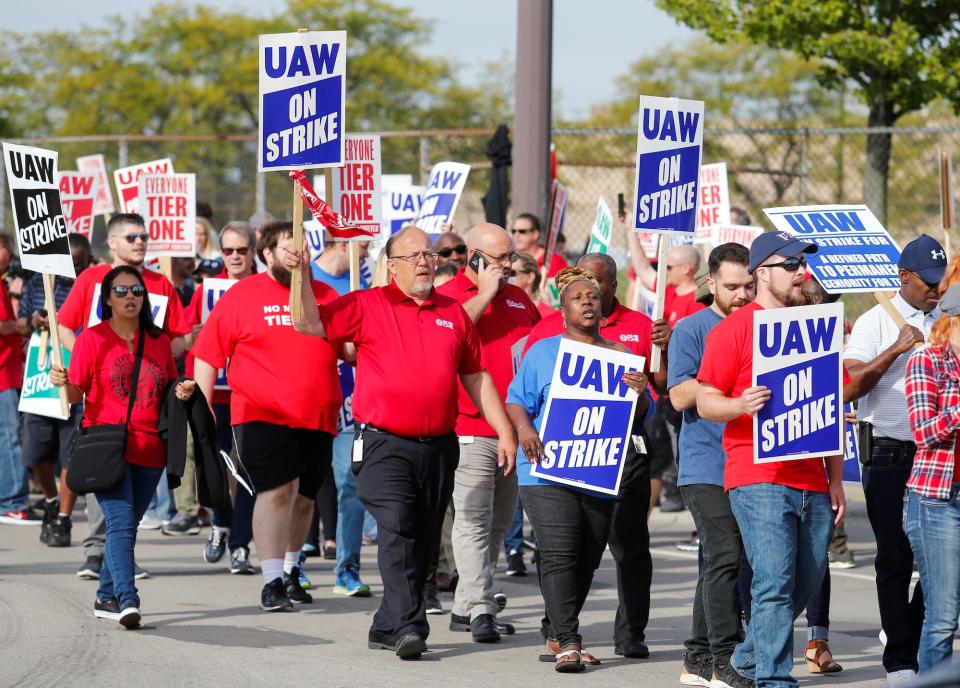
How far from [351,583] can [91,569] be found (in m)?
1.71

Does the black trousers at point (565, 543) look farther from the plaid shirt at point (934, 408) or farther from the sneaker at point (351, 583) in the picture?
the sneaker at point (351, 583)

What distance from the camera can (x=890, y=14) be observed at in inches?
812

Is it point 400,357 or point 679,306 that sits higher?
point 679,306

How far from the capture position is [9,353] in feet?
40.0

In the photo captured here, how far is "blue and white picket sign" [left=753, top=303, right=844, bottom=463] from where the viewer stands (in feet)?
20.5

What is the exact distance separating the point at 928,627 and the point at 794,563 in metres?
0.60

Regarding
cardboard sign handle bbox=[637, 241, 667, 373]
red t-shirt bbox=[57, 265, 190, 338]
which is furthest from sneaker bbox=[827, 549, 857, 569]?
red t-shirt bbox=[57, 265, 190, 338]

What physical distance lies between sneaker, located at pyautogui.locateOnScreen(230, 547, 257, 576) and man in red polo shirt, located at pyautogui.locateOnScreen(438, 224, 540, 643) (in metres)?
2.06

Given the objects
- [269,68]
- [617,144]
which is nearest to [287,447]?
[269,68]

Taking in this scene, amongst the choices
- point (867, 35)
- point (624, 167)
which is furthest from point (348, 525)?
point (867, 35)

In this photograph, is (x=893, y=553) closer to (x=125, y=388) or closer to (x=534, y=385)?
(x=534, y=385)

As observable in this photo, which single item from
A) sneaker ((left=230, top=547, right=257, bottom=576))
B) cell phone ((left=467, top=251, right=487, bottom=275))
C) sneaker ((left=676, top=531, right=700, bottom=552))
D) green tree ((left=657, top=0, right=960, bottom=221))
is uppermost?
green tree ((left=657, top=0, right=960, bottom=221))

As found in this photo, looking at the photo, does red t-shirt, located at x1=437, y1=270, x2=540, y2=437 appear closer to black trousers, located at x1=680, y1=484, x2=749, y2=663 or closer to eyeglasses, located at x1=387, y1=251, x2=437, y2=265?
eyeglasses, located at x1=387, y1=251, x2=437, y2=265

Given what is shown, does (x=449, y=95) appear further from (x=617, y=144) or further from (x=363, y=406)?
(x=363, y=406)
